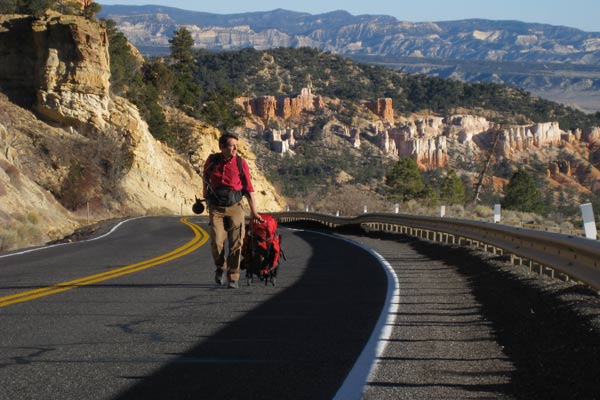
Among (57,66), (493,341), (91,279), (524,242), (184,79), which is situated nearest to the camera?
(493,341)

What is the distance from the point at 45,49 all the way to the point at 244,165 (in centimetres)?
5130

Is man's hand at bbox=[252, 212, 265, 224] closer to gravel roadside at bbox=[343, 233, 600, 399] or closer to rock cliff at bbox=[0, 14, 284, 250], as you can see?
gravel roadside at bbox=[343, 233, 600, 399]

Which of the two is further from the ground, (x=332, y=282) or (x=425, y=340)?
(x=425, y=340)

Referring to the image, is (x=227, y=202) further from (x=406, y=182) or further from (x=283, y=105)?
(x=283, y=105)

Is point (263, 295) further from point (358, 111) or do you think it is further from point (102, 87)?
point (358, 111)

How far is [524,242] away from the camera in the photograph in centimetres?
1409

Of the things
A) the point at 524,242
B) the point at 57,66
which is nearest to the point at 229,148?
the point at 524,242

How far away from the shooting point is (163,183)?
69.5 m

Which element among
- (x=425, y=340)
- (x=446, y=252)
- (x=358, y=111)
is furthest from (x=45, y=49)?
(x=358, y=111)

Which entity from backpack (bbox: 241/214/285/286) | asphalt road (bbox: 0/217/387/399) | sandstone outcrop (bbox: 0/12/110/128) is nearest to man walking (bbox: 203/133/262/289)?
backpack (bbox: 241/214/285/286)

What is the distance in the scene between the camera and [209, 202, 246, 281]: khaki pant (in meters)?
12.1

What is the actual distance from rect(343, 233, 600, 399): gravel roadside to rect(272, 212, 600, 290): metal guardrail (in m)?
0.30

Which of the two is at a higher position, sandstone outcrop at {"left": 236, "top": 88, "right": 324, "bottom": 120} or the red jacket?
the red jacket

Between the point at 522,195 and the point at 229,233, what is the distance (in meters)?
73.8
